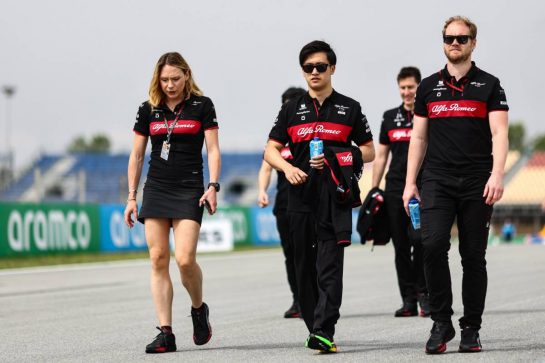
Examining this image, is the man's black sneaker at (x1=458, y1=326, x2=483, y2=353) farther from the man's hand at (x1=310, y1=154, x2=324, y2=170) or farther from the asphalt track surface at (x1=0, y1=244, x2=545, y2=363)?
the man's hand at (x1=310, y1=154, x2=324, y2=170)

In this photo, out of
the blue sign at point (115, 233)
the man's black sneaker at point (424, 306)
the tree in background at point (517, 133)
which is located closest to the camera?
the man's black sneaker at point (424, 306)

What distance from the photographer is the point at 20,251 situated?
22.4 meters

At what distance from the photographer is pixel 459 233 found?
719cm

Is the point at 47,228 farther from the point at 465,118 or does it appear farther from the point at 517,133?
the point at 517,133

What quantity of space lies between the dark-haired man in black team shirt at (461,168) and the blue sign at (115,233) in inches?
764

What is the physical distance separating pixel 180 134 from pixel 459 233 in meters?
1.96

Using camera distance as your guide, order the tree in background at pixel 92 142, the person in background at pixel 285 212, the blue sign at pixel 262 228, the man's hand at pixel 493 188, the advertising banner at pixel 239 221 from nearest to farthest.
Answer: the man's hand at pixel 493 188 < the person in background at pixel 285 212 < the advertising banner at pixel 239 221 < the blue sign at pixel 262 228 < the tree in background at pixel 92 142

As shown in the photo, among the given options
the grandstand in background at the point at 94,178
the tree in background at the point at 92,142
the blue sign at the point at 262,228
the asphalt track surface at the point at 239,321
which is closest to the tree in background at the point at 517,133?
the tree in background at the point at 92,142

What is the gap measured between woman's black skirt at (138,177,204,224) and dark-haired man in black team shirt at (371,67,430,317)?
3.00m

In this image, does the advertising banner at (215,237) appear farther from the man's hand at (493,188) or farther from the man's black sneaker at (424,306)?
the man's hand at (493,188)

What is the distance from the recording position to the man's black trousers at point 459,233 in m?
7.11

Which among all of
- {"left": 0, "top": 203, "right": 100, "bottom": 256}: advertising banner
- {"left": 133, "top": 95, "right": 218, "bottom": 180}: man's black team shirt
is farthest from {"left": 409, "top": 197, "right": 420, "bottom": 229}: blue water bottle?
{"left": 0, "top": 203, "right": 100, "bottom": 256}: advertising banner

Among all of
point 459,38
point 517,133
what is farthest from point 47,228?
point 517,133

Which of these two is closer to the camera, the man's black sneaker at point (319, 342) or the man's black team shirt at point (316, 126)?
the man's black sneaker at point (319, 342)
